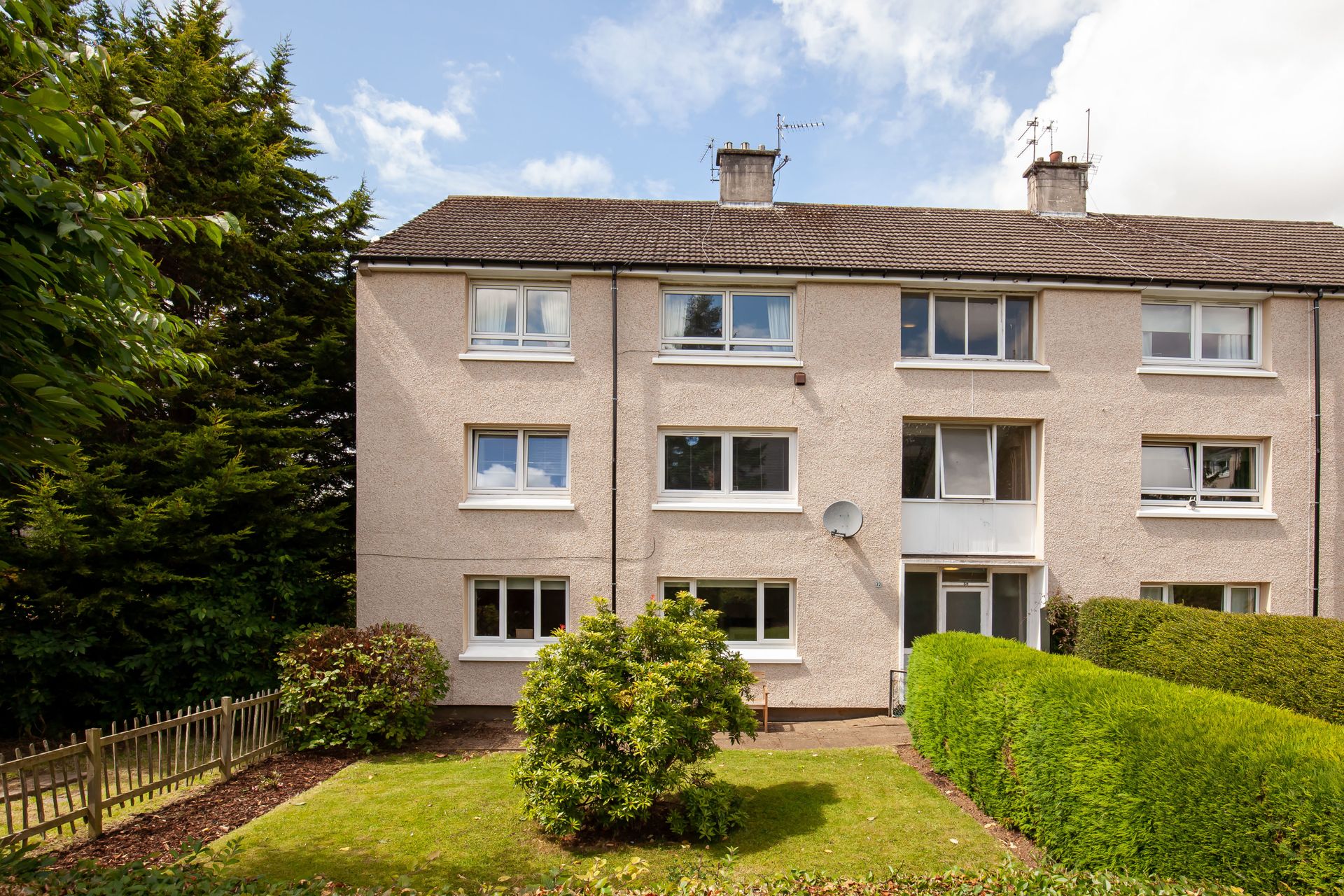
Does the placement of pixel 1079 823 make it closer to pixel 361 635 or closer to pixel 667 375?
pixel 667 375

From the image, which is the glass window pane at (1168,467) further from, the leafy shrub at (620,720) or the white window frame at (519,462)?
the white window frame at (519,462)

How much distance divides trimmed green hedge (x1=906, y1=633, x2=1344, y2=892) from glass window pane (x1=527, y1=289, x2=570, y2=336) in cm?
891

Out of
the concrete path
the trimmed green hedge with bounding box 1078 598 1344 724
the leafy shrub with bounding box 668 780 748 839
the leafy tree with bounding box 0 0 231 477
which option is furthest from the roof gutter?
the leafy shrub with bounding box 668 780 748 839

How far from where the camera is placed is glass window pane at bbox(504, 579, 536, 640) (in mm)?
12062

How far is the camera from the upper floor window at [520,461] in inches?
481

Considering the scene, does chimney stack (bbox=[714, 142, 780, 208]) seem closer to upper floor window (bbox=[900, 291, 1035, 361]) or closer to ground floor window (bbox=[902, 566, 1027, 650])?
upper floor window (bbox=[900, 291, 1035, 361])

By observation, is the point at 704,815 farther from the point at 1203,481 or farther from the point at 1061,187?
the point at 1061,187

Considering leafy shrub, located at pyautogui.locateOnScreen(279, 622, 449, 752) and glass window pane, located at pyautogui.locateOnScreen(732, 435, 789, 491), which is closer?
leafy shrub, located at pyautogui.locateOnScreen(279, 622, 449, 752)

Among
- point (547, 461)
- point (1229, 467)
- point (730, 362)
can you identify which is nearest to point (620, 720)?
point (547, 461)

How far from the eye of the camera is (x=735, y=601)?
12188 mm

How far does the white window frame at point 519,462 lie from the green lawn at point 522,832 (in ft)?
15.7

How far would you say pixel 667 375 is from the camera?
40.1 ft

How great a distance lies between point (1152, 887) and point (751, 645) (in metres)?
7.79

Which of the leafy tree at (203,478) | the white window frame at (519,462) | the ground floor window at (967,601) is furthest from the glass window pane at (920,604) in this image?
the leafy tree at (203,478)
